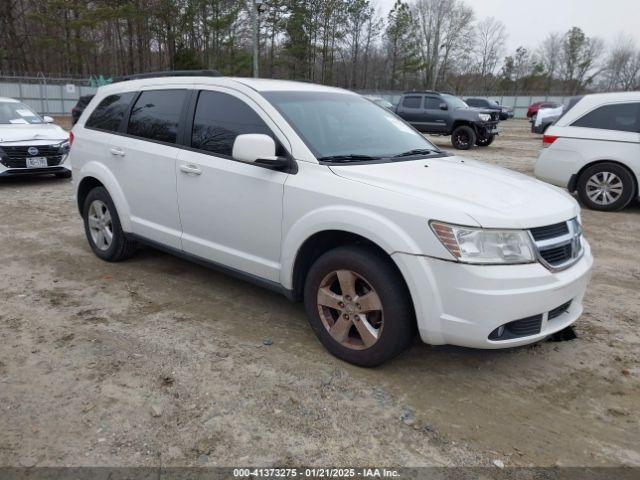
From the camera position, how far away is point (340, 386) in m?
3.06

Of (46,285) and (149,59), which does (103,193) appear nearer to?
(46,285)

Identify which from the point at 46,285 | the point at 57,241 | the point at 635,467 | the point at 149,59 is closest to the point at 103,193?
the point at 46,285

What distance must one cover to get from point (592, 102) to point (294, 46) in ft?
144

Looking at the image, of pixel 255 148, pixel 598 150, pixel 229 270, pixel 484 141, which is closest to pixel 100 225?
pixel 229 270

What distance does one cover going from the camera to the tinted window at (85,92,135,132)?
4883 mm

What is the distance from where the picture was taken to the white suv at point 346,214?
281 cm

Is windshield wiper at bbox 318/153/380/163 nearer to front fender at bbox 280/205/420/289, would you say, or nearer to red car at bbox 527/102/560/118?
front fender at bbox 280/205/420/289

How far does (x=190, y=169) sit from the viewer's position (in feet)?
13.2

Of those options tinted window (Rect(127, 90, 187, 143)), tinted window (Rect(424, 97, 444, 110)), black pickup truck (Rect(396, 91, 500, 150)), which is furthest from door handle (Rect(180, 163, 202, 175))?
tinted window (Rect(424, 97, 444, 110))

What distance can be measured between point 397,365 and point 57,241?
15.0 feet

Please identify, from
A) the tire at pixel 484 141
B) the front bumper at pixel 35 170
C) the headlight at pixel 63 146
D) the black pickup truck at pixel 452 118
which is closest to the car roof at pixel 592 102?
the headlight at pixel 63 146

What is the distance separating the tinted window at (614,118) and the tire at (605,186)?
58cm

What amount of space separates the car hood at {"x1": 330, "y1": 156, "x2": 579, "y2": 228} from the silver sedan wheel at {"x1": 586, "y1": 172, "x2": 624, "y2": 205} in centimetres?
506

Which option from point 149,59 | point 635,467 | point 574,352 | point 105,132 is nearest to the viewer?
point 635,467
